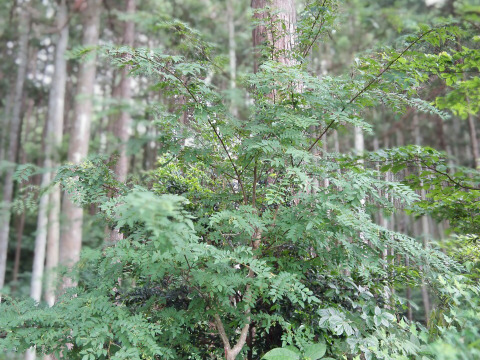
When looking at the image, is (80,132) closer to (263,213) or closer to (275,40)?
(275,40)

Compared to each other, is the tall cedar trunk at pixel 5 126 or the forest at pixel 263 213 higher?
the tall cedar trunk at pixel 5 126

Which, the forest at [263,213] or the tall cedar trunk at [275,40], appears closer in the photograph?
the forest at [263,213]

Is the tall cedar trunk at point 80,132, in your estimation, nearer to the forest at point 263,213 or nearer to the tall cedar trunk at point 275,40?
the tall cedar trunk at point 275,40

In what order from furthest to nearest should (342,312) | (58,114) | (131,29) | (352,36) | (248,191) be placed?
(352,36), (58,114), (131,29), (248,191), (342,312)

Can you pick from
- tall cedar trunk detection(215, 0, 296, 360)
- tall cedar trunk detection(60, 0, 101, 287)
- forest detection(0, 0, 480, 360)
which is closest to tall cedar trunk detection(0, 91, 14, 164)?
tall cedar trunk detection(60, 0, 101, 287)

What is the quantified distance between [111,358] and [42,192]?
1.30 metres

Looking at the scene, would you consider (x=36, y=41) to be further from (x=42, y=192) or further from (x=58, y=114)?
(x=42, y=192)

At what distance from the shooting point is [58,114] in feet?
32.7

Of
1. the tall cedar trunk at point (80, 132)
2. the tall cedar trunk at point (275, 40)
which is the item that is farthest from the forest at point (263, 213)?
the tall cedar trunk at point (80, 132)

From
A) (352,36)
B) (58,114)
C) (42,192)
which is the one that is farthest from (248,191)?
(352,36)

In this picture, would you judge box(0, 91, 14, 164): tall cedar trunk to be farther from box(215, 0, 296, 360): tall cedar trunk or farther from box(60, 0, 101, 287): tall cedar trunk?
box(215, 0, 296, 360): tall cedar trunk

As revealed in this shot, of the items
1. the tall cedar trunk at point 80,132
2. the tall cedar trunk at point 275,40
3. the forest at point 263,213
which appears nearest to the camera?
the forest at point 263,213

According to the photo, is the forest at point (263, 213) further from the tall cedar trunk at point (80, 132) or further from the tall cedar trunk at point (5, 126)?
the tall cedar trunk at point (5, 126)

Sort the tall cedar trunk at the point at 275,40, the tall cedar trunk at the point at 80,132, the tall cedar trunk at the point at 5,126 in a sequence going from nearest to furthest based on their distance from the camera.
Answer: the tall cedar trunk at the point at 275,40 < the tall cedar trunk at the point at 80,132 < the tall cedar trunk at the point at 5,126
